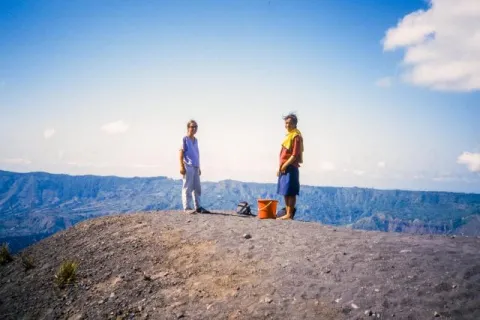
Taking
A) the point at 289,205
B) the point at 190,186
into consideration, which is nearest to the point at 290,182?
the point at 289,205

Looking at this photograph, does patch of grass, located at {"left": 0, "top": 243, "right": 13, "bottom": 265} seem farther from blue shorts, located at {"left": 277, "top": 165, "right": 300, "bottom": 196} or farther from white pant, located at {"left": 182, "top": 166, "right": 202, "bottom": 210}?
blue shorts, located at {"left": 277, "top": 165, "right": 300, "bottom": 196}

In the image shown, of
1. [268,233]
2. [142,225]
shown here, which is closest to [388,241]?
[268,233]

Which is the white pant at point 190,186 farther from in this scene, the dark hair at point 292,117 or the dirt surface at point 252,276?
the dark hair at point 292,117

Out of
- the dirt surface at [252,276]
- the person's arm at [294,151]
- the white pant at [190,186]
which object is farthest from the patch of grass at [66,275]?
the person's arm at [294,151]

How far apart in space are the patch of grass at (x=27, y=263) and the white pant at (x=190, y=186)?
13.3ft

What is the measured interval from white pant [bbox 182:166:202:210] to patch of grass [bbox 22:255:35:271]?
4.07 metres

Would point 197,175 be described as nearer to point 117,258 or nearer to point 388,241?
point 117,258

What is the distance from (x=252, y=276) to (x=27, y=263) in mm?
5864

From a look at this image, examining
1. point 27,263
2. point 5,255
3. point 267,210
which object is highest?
point 267,210

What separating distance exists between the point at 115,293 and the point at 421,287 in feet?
15.5

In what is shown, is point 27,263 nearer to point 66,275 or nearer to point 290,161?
point 66,275

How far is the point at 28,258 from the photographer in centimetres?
740

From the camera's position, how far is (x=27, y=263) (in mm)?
7148

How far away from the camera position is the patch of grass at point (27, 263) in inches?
278
